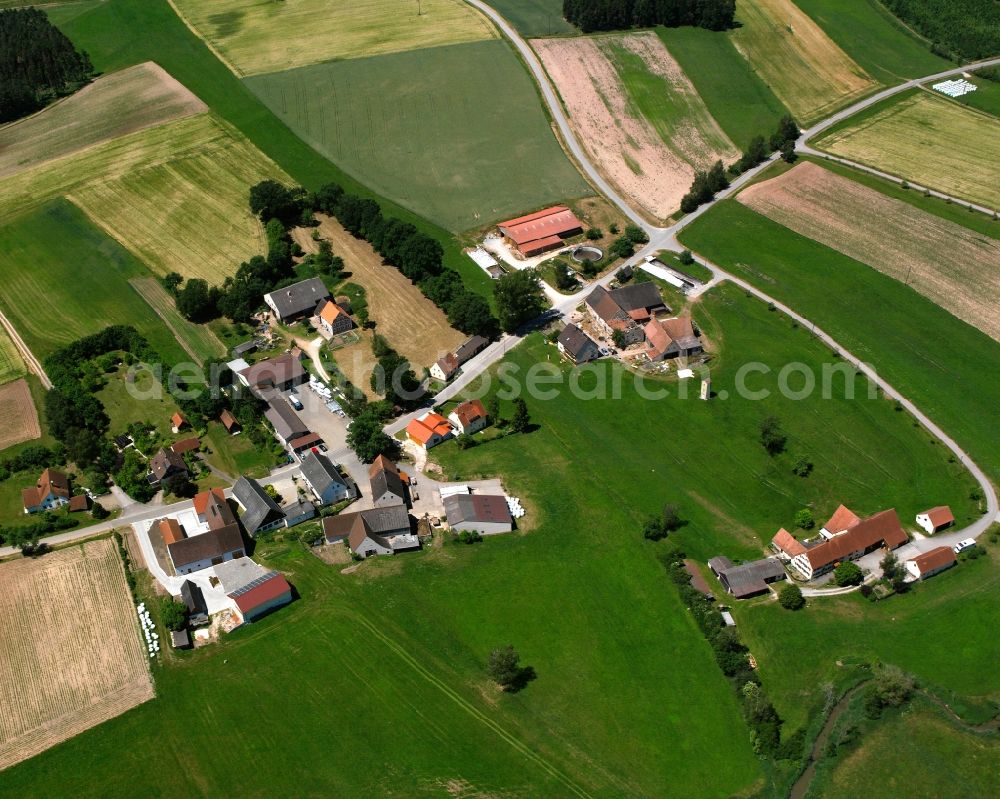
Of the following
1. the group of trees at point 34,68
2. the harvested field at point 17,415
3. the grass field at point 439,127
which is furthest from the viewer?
the group of trees at point 34,68

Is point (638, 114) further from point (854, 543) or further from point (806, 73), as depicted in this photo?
point (854, 543)

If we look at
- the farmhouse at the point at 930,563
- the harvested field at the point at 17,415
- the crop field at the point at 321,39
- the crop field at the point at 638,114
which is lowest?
the farmhouse at the point at 930,563

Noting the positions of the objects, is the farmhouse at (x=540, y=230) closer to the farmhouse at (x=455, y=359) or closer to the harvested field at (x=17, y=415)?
the farmhouse at (x=455, y=359)

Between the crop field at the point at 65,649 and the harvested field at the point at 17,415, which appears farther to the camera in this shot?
the harvested field at the point at 17,415

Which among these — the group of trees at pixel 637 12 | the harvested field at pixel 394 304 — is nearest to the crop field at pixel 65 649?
the harvested field at pixel 394 304

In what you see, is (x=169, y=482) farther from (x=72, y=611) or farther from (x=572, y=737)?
(x=572, y=737)

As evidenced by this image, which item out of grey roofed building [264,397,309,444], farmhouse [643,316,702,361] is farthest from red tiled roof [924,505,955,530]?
grey roofed building [264,397,309,444]
